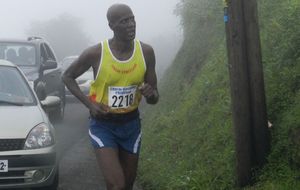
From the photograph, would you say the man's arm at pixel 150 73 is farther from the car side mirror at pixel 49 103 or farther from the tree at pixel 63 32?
the tree at pixel 63 32

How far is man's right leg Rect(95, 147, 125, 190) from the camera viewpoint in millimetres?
5086

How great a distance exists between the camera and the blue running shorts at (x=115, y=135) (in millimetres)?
5375

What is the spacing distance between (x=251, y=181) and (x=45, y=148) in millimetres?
2251

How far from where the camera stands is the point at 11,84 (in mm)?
7984

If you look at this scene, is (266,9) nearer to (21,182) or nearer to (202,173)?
(202,173)

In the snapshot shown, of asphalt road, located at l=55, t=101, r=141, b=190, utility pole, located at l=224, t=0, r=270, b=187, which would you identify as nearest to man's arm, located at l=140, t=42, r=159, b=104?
utility pole, located at l=224, t=0, r=270, b=187

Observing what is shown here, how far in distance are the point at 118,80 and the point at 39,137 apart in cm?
184

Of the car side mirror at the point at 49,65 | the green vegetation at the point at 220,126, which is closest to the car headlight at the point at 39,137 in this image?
the green vegetation at the point at 220,126

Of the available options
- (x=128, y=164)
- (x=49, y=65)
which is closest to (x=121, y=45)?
(x=128, y=164)

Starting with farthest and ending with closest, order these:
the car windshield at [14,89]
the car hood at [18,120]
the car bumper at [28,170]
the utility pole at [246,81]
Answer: the car windshield at [14,89]
the car hood at [18,120]
the car bumper at [28,170]
the utility pole at [246,81]

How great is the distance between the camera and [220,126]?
7297 mm

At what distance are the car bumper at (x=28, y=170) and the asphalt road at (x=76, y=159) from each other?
1017 millimetres

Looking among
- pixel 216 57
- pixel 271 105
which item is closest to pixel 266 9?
pixel 216 57

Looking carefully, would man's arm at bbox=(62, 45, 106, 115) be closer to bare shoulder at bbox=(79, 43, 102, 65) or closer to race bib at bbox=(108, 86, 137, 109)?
bare shoulder at bbox=(79, 43, 102, 65)
